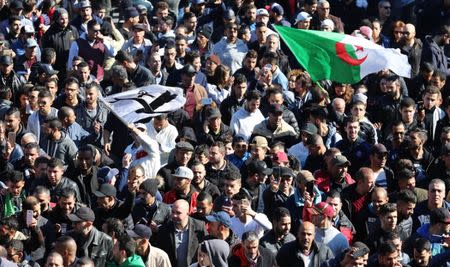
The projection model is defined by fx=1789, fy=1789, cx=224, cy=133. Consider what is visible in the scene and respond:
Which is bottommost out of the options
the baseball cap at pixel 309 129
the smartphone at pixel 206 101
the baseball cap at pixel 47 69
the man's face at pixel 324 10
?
the man's face at pixel 324 10

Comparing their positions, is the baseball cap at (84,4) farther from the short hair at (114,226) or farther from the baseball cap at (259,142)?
the short hair at (114,226)

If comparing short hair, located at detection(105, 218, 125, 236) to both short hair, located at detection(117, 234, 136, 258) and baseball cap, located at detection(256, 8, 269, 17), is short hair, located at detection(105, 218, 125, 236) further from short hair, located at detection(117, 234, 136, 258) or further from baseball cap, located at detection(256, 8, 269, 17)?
baseball cap, located at detection(256, 8, 269, 17)

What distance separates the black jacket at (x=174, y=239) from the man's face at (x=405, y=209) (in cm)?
221

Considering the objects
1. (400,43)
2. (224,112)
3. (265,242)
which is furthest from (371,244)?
(400,43)

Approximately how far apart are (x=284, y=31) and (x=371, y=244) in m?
5.22

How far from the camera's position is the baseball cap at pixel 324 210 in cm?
1886

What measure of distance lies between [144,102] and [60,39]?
12.7 feet

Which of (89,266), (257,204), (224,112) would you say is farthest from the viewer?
(224,112)

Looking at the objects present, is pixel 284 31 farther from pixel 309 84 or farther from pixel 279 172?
pixel 279 172

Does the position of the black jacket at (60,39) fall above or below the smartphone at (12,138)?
below

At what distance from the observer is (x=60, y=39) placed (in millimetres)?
25188

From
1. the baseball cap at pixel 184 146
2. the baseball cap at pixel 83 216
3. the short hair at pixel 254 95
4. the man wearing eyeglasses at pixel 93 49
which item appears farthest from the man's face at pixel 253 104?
the baseball cap at pixel 83 216

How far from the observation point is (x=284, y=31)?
23453 millimetres

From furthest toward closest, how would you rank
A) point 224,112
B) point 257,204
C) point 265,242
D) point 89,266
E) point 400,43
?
point 400,43 < point 224,112 < point 257,204 < point 265,242 < point 89,266
